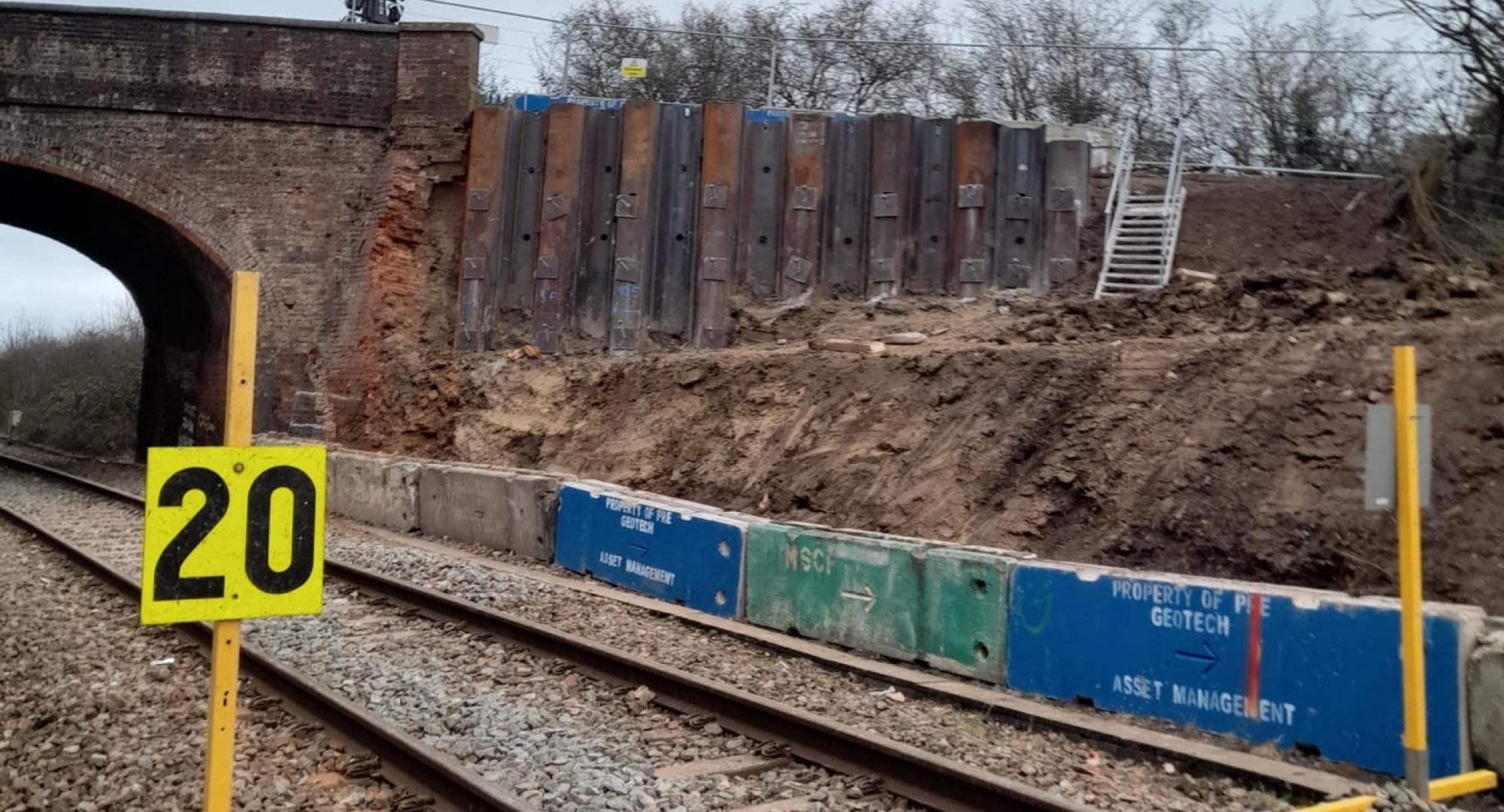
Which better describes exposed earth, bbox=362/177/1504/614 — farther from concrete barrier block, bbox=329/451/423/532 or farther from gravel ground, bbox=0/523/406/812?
gravel ground, bbox=0/523/406/812

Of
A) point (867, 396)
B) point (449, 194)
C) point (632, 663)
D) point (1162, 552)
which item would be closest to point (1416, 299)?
point (1162, 552)

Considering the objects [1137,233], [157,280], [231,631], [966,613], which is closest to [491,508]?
[966,613]

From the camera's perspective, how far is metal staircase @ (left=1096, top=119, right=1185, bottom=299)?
1627cm

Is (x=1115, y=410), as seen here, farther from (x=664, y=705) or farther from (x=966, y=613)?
(x=664, y=705)

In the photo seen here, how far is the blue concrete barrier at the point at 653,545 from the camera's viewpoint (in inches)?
406

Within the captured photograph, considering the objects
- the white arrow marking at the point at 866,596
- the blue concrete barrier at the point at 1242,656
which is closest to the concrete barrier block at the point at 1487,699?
the blue concrete barrier at the point at 1242,656

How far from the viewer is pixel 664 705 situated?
287 inches

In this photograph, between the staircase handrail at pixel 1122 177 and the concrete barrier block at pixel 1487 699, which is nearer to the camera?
the concrete barrier block at pixel 1487 699

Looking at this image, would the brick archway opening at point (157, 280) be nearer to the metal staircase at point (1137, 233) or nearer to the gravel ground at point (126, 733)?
the gravel ground at point (126, 733)

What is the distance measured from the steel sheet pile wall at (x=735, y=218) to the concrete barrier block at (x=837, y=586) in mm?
8679

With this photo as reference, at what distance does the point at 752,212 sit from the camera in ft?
60.0

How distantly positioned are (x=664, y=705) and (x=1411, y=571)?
419 centimetres

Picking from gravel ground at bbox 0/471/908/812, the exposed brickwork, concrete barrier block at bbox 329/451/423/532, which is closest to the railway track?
gravel ground at bbox 0/471/908/812

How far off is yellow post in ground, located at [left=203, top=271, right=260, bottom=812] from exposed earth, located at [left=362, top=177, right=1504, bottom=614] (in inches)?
290
